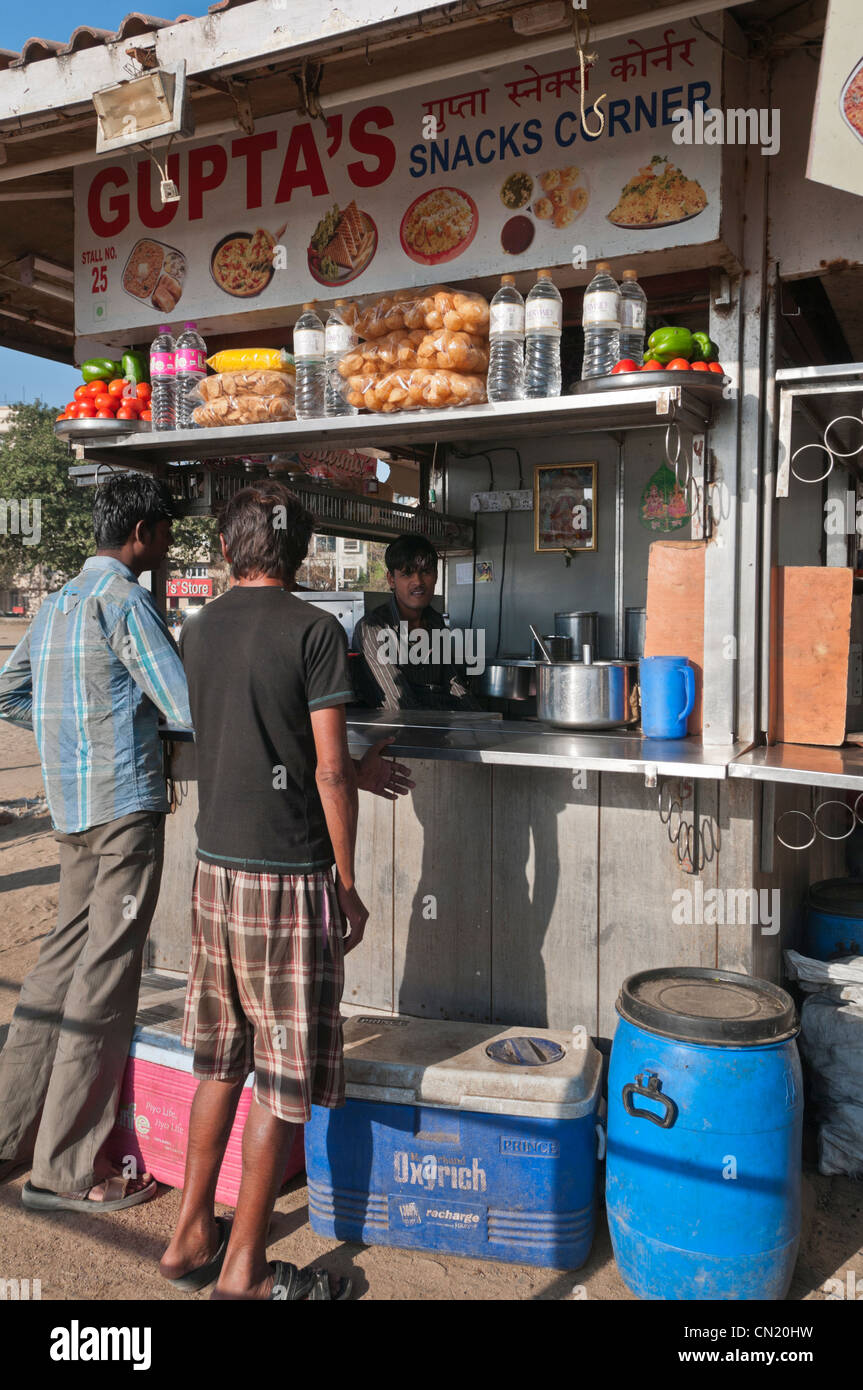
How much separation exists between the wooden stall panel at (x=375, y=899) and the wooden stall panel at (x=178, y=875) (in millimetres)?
738

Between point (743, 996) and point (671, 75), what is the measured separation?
2.64 metres

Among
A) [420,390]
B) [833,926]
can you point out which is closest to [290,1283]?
[833,926]

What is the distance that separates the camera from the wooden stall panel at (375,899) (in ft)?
10.9

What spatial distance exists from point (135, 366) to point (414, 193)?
1.30 meters

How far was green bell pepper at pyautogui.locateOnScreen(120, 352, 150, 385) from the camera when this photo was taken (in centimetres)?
378

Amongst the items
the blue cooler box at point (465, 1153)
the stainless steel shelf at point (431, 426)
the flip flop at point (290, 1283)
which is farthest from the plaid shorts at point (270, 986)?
the stainless steel shelf at point (431, 426)

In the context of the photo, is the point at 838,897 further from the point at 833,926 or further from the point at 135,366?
the point at 135,366

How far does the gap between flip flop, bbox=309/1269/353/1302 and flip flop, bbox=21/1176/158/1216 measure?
75cm

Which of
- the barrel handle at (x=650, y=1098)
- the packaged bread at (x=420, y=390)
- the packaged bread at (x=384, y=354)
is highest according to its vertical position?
the packaged bread at (x=384, y=354)

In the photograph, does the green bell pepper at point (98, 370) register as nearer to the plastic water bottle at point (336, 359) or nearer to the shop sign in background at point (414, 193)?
the shop sign in background at point (414, 193)

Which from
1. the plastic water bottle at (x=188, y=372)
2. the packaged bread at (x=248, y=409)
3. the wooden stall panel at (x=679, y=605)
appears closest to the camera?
the wooden stall panel at (x=679, y=605)

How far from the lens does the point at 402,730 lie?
3.34 metres
